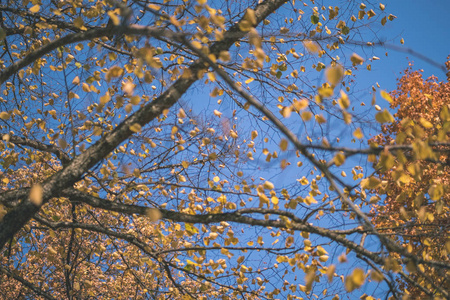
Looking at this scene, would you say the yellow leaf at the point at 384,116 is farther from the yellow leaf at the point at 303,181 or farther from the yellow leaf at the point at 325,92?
the yellow leaf at the point at 303,181

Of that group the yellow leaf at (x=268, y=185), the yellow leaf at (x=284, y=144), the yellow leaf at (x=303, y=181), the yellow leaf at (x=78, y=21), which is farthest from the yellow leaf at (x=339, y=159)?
the yellow leaf at (x=78, y=21)

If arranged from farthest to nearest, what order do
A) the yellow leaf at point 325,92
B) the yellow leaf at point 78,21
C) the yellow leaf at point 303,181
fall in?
the yellow leaf at point 303,181 → the yellow leaf at point 78,21 → the yellow leaf at point 325,92

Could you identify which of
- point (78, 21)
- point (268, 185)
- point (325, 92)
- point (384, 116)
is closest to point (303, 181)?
point (268, 185)

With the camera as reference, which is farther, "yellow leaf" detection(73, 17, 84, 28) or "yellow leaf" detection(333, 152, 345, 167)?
"yellow leaf" detection(73, 17, 84, 28)

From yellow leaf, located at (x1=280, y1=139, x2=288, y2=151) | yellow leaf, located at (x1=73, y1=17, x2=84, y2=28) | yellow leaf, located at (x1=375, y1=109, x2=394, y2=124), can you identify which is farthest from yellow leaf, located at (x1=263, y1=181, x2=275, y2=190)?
yellow leaf, located at (x1=73, y1=17, x2=84, y2=28)

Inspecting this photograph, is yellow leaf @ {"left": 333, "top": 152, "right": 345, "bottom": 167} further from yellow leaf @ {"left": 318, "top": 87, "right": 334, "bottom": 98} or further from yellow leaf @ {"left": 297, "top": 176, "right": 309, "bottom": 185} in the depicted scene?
yellow leaf @ {"left": 297, "top": 176, "right": 309, "bottom": 185}

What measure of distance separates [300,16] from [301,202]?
3237 mm

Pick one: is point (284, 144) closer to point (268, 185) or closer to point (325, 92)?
point (325, 92)

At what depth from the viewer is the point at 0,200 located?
290 centimetres

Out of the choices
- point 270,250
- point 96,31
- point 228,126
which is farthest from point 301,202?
point 96,31

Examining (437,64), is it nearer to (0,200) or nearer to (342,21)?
(342,21)

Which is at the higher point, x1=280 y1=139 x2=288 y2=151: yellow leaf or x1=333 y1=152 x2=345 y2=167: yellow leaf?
x1=333 y1=152 x2=345 y2=167: yellow leaf

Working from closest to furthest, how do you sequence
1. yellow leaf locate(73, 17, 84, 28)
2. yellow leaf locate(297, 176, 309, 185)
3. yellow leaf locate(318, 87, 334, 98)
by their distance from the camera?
yellow leaf locate(318, 87, 334, 98) < yellow leaf locate(73, 17, 84, 28) < yellow leaf locate(297, 176, 309, 185)

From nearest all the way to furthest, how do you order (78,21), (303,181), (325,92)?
(325,92) → (78,21) → (303,181)
